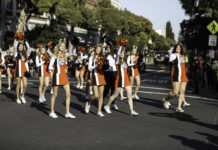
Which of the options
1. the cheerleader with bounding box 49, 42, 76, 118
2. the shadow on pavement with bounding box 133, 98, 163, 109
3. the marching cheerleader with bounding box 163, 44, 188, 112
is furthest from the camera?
the shadow on pavement with bounding box 133, 98, 163, 109

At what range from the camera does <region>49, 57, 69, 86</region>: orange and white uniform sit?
27.2 feet

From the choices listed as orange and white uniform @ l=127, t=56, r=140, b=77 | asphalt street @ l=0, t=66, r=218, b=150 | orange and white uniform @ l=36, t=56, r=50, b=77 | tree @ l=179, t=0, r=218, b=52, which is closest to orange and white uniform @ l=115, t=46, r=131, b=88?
asphalt street @ l=0, t=66, r=218, b=150

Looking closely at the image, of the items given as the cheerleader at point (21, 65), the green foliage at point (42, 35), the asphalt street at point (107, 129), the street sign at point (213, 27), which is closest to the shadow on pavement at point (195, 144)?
the asphalt street at point (107, 129)

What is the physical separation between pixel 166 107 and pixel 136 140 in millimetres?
4429

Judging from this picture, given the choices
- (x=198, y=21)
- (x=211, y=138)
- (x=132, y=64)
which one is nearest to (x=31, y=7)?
(x=198, y=21)

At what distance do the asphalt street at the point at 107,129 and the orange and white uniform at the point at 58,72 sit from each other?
863mm

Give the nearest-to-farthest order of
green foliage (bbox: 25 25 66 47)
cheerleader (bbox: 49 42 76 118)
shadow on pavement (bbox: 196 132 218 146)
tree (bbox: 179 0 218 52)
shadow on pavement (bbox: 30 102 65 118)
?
shadow on pavement (bbox: 196 132 218 146)
cheerleader (bbox: 49 42 76 118)
shadow on pavement (bbox: 30 102 65 118)
tree (bbox: 179 0 218 52)
green foliage (bbox: 25 25 66 47)

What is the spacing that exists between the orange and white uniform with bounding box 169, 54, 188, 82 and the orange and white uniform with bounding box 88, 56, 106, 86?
7.42ft

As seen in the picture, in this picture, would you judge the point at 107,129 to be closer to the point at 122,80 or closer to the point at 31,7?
the point at 122,80

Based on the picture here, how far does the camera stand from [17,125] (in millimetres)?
7512

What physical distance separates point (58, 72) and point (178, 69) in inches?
136

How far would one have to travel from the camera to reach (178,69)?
9.96m

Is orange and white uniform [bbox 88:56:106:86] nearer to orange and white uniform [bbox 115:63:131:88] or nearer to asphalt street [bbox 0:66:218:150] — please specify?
orange and white uniform [bbox 115:63:131:88]

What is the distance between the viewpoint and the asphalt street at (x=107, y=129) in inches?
235
